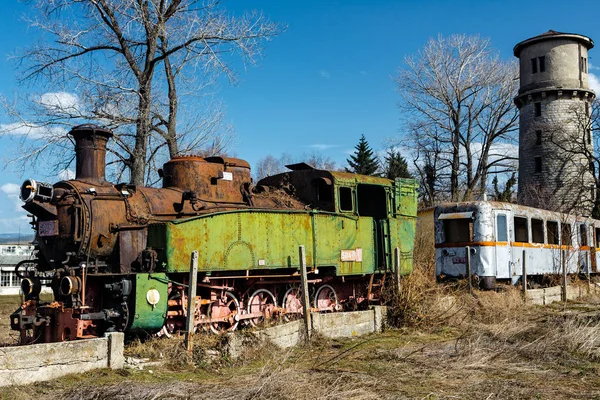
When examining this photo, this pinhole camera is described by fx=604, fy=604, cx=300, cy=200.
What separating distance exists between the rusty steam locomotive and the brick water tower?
2704 cm

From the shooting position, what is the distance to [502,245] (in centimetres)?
A: 1695

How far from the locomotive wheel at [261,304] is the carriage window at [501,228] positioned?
844 centimetres

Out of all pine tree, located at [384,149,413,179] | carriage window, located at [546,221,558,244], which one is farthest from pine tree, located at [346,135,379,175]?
carriage window, located at [546,221,558,244]

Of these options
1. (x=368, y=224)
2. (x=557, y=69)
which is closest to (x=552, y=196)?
(x=557, y=69)

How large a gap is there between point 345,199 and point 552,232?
11.6 metres

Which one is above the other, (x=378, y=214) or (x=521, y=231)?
(x=378, y=214)

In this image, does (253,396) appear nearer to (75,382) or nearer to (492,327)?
(75,382)

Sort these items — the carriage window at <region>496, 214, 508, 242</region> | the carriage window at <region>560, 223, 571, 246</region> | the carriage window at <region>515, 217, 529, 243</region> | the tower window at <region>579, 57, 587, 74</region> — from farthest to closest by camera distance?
the tower window at <region>579, 57, 587, 74</region>
the carriage window at <region>560, 223, 571, 246</region>
the carriage window at <region>515, 217, 529, 243</region>
the carriage window at <region>496, 214, 508, 242</region>

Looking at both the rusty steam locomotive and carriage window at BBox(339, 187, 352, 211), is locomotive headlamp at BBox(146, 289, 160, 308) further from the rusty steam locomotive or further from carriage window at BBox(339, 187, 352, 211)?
carriage window at BBox(339, 187, 352, 211)

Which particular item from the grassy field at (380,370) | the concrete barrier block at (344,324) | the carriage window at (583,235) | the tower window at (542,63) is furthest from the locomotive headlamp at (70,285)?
the tower window at (542,63)

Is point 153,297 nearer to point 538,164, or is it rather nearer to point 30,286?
point 30,286

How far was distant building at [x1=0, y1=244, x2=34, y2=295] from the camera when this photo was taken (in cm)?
3975

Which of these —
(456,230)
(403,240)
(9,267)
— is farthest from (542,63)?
(9,267)

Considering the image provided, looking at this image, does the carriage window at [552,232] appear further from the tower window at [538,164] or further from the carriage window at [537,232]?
the tower window at [538,164]
